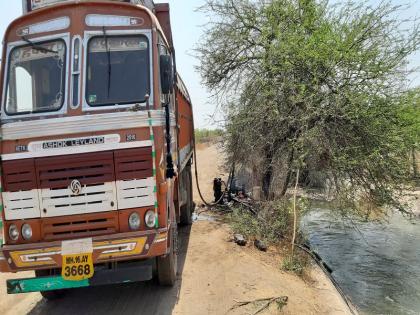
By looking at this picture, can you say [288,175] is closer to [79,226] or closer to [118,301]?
[118,301]

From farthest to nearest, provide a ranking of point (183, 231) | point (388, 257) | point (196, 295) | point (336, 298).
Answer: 1. point (388, 257)
2. point (183, 231)
3. point (336, 298)
4. point (196, 295)

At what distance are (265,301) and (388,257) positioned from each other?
6804mm

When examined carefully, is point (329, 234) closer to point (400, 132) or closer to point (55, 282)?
point (400, 132)

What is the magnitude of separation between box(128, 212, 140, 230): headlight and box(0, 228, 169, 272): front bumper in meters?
0.13

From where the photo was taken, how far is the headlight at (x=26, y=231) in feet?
16.0

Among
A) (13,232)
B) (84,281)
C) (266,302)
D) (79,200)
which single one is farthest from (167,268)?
(13,232)

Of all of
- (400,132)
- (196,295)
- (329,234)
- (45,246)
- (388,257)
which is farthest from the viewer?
(329,234)

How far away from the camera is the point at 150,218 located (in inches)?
194

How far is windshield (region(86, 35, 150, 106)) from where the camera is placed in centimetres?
499

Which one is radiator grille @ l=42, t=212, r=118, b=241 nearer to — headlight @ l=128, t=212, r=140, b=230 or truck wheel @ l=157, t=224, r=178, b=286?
headlight @ l=128, t=212, r=140, b=230

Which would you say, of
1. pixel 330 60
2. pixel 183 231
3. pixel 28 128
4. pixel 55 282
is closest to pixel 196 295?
pixel 55 282

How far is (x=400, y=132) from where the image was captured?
8.86 m

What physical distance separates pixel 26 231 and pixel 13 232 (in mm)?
157

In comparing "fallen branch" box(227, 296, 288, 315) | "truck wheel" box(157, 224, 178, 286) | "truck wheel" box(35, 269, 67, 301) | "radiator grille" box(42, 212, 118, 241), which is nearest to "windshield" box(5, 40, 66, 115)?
"radiator grille" box(42, 212, 118, 241)
